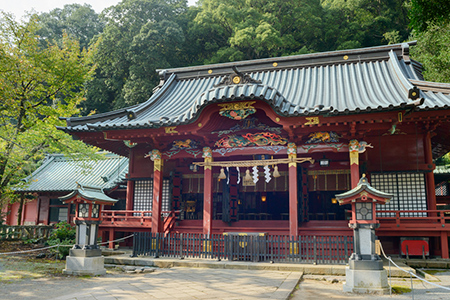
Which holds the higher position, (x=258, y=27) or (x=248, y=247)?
(x=258, y=27)

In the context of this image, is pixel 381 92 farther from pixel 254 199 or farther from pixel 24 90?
pixel 24 90

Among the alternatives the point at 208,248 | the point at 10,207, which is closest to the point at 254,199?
the point at 208,248

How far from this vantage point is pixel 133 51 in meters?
32.3

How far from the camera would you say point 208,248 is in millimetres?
11914

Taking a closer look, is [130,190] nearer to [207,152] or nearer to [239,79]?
[207,152]

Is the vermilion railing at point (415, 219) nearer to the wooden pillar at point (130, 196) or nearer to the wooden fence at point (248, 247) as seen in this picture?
the wooden fence at point (248, 247)

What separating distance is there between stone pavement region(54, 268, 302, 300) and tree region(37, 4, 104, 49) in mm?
38235

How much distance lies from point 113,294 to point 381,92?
1059 cm

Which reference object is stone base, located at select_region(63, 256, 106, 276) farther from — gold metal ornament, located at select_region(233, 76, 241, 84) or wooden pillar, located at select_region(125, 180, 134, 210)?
gold metal ornament, located at select_region(233, 76, 241, 84)

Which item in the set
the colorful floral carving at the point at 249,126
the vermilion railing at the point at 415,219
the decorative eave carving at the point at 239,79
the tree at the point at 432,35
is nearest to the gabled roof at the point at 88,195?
the colorful floral carving at the point at 249,126

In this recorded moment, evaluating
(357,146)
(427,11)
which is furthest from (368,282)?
(427,11)

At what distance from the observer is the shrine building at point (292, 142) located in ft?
37.7

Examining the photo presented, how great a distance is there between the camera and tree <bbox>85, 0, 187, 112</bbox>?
3170 centimetres

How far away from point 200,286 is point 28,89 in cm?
1104
